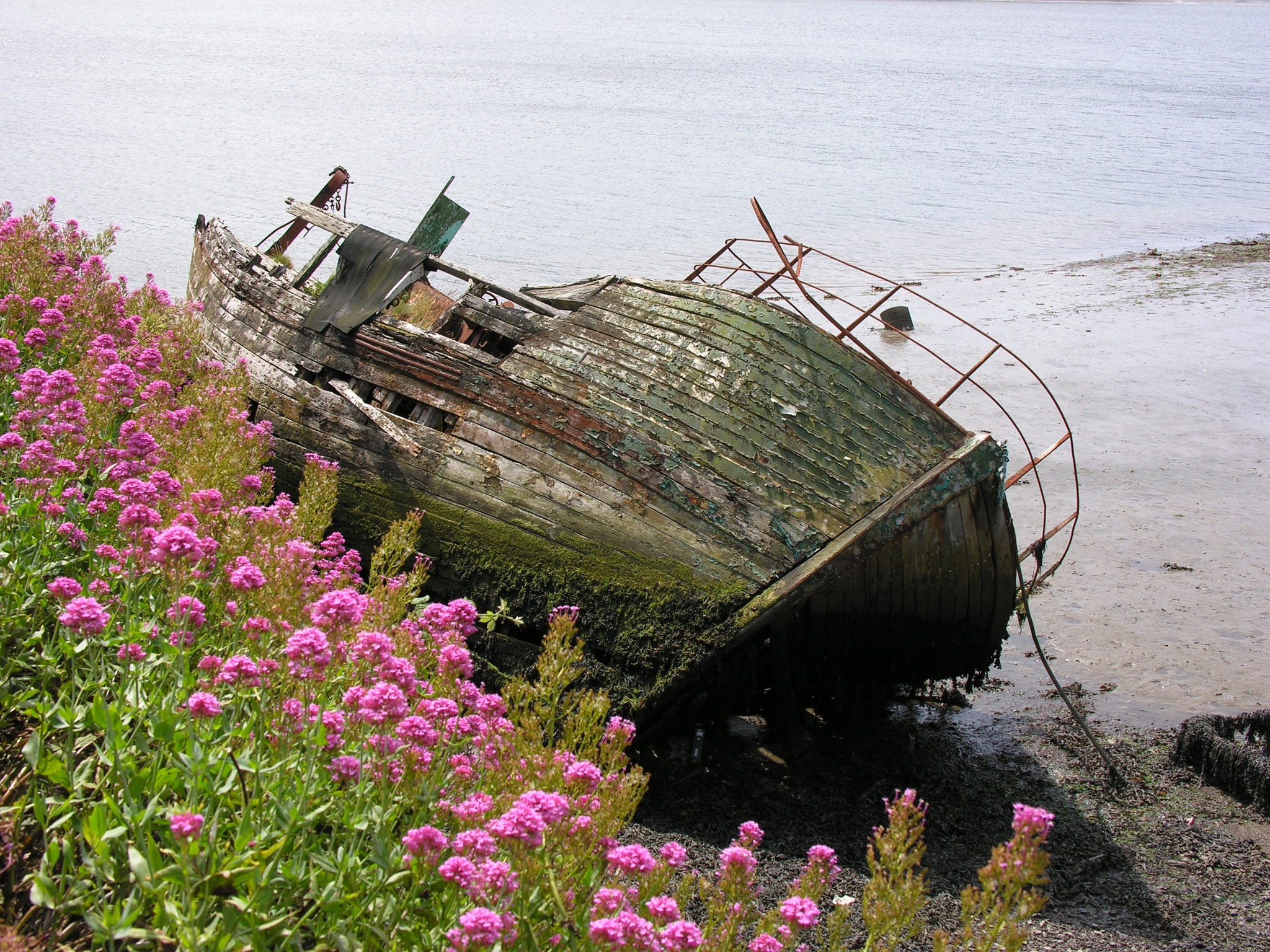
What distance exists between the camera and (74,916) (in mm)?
2986

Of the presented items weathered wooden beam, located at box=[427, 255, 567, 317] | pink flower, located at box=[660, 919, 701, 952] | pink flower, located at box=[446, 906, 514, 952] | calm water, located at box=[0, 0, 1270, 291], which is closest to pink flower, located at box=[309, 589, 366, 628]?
pink flower, located at box=[446, 906, 514, 952]

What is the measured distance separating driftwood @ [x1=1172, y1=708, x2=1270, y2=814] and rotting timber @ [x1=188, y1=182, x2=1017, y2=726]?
142 centimetres

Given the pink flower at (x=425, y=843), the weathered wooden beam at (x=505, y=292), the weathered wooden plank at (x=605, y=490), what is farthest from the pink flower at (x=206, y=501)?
the weathered wooden beam at (x=505, y=292)

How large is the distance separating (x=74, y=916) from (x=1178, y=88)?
196 feet

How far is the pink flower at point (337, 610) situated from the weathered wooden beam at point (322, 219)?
17.7 ft

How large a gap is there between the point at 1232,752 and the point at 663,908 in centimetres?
512

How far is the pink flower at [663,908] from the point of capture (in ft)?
8.44

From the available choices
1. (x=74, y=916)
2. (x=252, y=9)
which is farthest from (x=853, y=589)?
(x=252, y=9)

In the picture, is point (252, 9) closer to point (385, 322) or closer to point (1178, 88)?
point (1178, 88)

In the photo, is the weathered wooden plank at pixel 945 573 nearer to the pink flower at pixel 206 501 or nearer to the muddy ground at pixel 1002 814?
the muddy ground at pixel 1002 814

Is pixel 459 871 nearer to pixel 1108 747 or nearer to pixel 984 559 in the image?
pixel 984 559

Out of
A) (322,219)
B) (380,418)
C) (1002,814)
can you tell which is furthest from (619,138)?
(1002,814)

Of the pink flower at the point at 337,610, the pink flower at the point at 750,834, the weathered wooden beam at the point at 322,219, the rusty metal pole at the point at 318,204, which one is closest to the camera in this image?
the pink flower at the point at 337,610

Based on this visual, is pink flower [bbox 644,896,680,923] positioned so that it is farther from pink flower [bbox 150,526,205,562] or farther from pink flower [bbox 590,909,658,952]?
pink flower [bbox 150,526,205,562]
